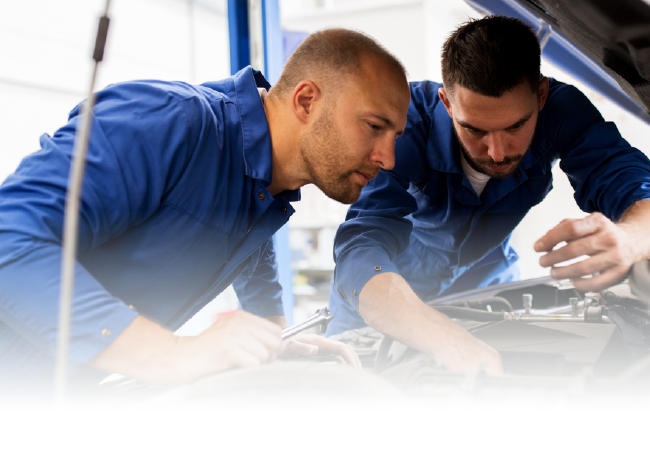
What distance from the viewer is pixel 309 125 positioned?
2.97 ft

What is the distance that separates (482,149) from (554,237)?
26cm

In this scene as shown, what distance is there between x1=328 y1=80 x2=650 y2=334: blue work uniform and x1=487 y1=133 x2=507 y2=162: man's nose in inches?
4.9

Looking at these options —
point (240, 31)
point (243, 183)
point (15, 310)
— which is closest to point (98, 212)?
point (15, 310)

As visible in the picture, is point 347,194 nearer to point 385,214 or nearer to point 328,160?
point 328,160

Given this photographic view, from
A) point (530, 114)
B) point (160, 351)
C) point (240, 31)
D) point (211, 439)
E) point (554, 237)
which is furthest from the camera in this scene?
point (240, 31)

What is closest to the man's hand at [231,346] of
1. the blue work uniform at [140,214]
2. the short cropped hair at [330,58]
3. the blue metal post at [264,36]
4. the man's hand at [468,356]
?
the blue work uniform at [140,214]

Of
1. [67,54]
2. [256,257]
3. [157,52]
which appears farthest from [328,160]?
[67,54]

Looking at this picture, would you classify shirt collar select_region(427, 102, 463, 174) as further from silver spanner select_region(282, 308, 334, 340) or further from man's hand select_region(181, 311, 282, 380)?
man's hand select_region(181, 311, 282, 380)

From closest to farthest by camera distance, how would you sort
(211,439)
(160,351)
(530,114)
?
1. (211,439)
2. (160,351)
3. (530,114)

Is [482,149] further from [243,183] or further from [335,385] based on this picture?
[335,385]

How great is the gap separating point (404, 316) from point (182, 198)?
1.50 ft

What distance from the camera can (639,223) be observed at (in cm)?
90

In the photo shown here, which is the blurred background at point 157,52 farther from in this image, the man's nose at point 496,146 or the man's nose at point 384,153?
the man's nose at point 384,153

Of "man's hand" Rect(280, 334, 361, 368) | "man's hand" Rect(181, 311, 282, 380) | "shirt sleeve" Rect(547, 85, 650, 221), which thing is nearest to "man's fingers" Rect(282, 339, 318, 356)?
"man's hand" Rect(280, 334, 361, 368)
